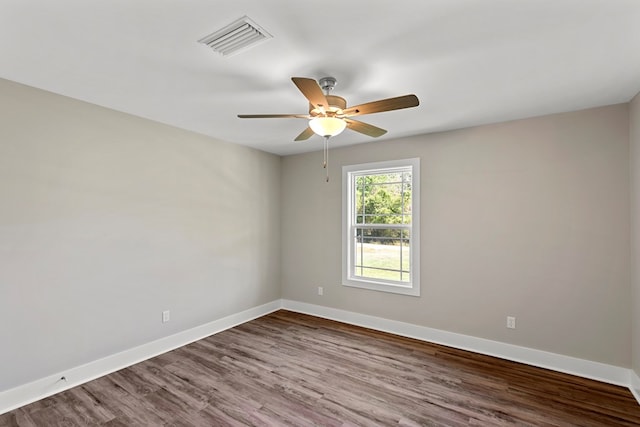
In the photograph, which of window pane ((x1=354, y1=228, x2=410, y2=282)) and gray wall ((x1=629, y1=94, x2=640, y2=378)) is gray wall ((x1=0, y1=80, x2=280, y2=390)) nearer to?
window pane ((x1=354, y1=228, x2=410, y2=282))

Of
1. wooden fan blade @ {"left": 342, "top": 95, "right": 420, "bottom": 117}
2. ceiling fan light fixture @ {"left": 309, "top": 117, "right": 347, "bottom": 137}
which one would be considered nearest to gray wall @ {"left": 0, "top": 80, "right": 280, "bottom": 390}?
ceiling fan light fixture @ {"left": 309, "top": 117, "right": 347, "bottom": 137}

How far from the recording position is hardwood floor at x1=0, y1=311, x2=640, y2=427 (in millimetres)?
2135

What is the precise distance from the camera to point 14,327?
2244mm

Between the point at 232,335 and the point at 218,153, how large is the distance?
2304 mm

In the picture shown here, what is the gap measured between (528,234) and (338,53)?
2.61 m

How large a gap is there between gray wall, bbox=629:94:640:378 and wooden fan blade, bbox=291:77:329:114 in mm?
2608

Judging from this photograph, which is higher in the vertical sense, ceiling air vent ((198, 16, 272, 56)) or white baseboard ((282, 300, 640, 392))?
ceiling air vent ((198, 16, 272, 56))

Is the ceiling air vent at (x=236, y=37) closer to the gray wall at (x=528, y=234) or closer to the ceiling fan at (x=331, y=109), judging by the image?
the ceiling fan at (x=331, y=109)

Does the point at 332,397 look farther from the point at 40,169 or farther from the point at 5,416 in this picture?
the point at 40,169

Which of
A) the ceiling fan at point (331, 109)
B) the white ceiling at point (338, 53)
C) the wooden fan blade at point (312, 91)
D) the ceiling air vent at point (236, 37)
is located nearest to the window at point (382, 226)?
the white ceiling at point (338, 53)

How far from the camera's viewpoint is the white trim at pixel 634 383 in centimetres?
238

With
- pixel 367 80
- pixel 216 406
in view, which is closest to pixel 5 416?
pixel 216 406

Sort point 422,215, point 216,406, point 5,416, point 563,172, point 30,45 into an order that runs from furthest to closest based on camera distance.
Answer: point 422,215 < point 563,172 < point 216,406 < point 5,416 < point 30,45

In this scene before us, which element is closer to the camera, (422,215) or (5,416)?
(5,416)
